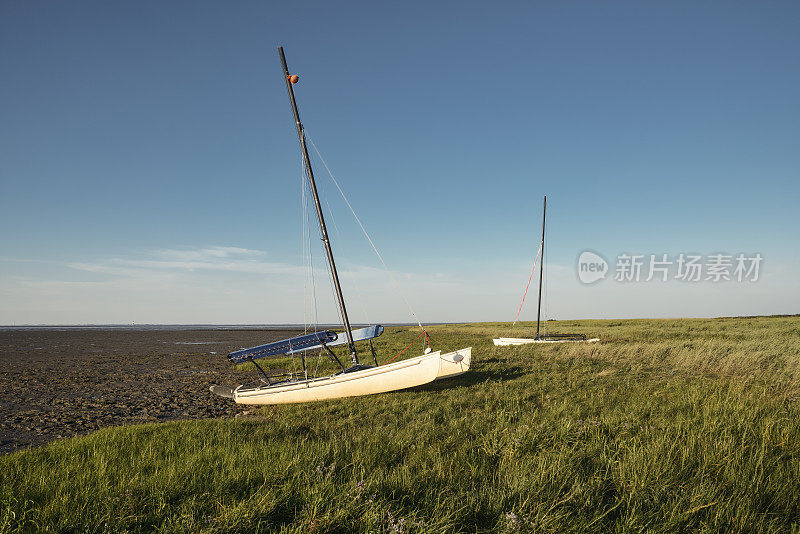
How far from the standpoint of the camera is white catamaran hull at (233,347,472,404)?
12.3 m

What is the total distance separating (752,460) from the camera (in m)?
5.29

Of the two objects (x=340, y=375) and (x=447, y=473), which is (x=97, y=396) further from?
(x=447, y=473)

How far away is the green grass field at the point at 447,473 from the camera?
3.82 m

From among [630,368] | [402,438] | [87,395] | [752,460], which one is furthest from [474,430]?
[87,395]

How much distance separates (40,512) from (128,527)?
96cm

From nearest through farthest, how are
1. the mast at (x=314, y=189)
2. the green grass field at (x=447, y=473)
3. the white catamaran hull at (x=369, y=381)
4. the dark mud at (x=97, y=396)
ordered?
the green grass field at (x=447, y=473) → the dark mud at (x=97, y=396) → the white catamaran hull at (x=369, y=381) → the mast at (x=314, y=189)

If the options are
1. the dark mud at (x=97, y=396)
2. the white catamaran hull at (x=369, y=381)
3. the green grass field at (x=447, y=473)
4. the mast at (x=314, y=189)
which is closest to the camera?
the green grass field at (x=447, y=473)

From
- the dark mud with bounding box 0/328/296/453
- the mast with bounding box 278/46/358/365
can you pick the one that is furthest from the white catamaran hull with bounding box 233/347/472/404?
the mast with bounding box 278/46/358/365

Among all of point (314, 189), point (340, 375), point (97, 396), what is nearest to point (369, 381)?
point (340, 375)

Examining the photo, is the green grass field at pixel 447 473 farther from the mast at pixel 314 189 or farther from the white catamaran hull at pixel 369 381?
the mast at pixel 314 189

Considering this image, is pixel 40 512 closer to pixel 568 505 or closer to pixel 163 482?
pixel 163 482

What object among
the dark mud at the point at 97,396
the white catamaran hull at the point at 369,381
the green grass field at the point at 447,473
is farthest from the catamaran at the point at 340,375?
the green grass field at the point at 447,473

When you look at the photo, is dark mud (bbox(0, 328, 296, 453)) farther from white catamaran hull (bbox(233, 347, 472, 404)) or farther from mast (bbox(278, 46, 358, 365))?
mast (bbox(278, 46, 358, 365))

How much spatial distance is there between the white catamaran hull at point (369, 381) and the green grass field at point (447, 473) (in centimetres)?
224
